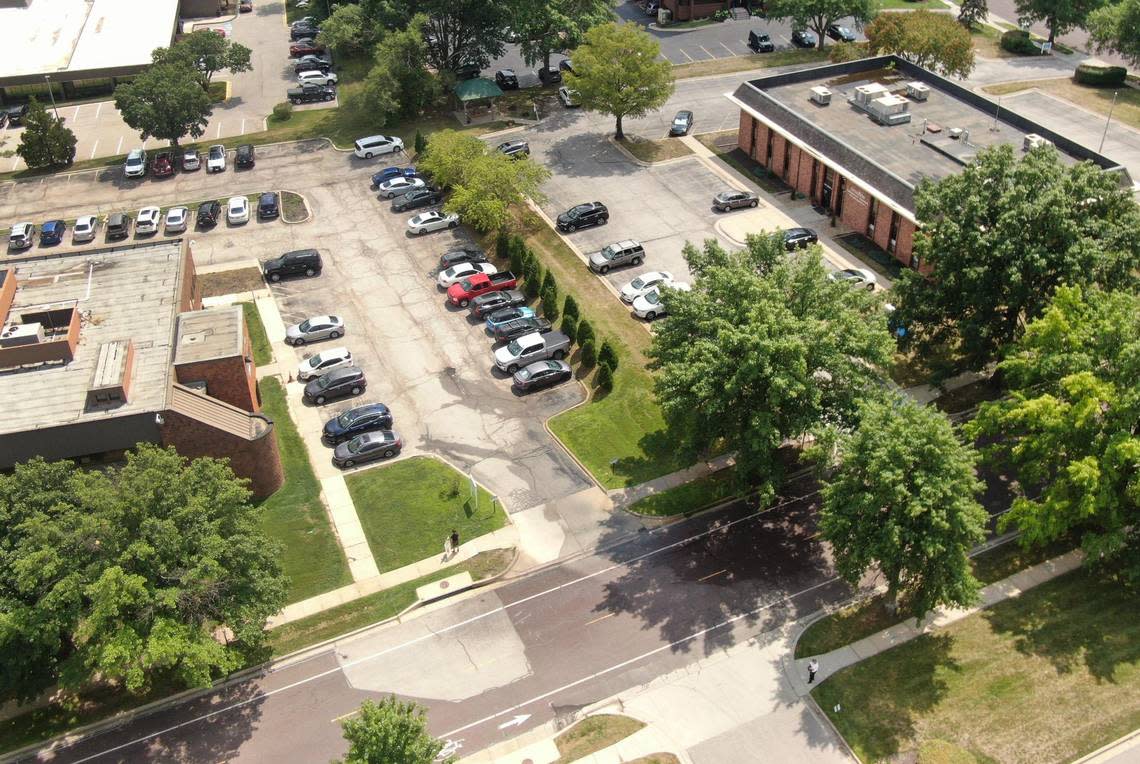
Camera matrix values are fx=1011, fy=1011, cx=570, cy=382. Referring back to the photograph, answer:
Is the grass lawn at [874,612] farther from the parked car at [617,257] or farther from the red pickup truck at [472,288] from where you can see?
the red pickup truck at [472,288]

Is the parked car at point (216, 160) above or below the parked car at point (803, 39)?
below

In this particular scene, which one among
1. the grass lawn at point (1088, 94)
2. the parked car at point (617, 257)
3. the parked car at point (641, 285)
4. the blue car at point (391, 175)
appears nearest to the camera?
the parked car at point (641, 285)

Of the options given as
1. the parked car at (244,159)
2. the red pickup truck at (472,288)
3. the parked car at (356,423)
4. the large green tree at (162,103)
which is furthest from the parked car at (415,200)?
the parked car at (356,423)

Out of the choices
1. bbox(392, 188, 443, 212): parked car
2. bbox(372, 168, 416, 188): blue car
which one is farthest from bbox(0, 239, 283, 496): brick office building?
bbox(372, 168, 416, 188): blue car

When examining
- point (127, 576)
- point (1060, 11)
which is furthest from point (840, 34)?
point (127, 576)

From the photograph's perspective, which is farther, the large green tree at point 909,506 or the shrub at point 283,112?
the shrub at point 283,112

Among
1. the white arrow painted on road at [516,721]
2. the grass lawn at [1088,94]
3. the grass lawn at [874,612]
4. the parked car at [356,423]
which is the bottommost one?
the white arrow painted on road at [516,721]

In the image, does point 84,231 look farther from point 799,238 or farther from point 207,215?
point 799,238
